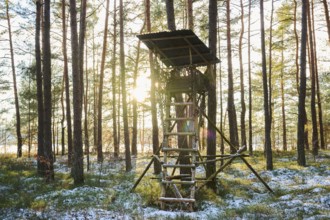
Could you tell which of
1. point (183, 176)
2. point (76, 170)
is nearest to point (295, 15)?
point (183, 176)

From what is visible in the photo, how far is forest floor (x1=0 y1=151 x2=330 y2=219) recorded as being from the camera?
7.36 meters

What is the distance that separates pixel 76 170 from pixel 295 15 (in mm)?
20406

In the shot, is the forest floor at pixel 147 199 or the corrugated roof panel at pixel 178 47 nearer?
the forest floor at pixel 147 199

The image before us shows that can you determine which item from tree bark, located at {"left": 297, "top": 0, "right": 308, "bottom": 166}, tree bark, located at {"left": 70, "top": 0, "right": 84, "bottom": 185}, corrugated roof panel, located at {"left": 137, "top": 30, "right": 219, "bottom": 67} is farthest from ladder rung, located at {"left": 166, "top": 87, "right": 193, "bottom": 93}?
tree bark, located at {"left": 297, "top": 0, "right": 308, "bottom": 166}

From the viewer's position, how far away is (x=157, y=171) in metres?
14.0

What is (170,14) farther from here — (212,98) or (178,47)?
(212,98)

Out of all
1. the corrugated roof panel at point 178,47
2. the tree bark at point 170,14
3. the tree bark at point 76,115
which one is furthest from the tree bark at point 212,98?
the tree bark at point 76,115

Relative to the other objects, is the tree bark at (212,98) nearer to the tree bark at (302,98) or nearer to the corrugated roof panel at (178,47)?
the corrugated roof panel at (178,47)

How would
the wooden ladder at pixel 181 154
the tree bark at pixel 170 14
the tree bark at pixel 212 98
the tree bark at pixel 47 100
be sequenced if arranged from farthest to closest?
the tree bark at pixel 47 100
the tree bark at pixel 170 14
the tree bark at pixel 212 98
the wooden ladder at pixel 181 154

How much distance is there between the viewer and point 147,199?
8766mm

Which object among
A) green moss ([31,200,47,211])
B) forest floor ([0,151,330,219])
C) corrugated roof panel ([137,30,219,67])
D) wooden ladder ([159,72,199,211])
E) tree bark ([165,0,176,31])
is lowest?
forest floor ([0,151,330,219])

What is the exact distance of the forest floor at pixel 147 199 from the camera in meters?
7.36

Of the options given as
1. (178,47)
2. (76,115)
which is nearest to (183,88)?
(178,47)

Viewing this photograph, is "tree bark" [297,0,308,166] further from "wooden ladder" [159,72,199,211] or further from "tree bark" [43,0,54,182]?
"tree bark" [43,0,54,182]
